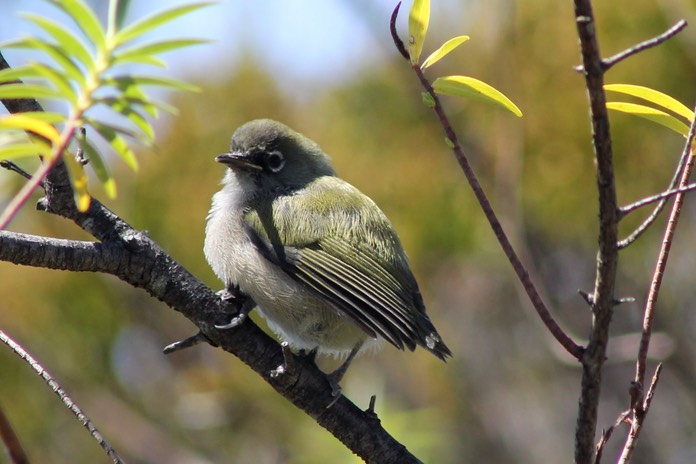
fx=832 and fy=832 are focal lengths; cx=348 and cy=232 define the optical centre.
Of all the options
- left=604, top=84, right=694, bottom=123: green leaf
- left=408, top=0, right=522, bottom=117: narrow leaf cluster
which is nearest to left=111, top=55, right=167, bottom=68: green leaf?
left=408, top=0, right=522, bottom=117: narrow leaf cluster

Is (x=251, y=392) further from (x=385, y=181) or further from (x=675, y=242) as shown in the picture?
(x=675, y=242)

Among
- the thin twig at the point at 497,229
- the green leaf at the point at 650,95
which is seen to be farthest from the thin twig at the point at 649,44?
the thin twig at the point at 497,229

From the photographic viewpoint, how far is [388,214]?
4.87 meters

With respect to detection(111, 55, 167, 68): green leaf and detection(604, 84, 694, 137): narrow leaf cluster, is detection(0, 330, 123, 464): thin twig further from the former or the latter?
detection(604, 84, 694, 137): narrow leaf cluster

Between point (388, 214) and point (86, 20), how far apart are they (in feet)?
12.0

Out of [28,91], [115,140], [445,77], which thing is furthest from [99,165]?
[445,77]

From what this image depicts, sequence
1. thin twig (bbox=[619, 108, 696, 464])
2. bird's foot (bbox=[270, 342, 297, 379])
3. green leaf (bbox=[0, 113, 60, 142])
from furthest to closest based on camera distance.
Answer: bird's foot (bbox=[270, 342, 297, 379])
thin twig (bbox=[619, 108, 696, 464])
green leaf (bbox=[0, 113, 60, 142])

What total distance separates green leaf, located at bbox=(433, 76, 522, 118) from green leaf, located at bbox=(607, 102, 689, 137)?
8.4 inches

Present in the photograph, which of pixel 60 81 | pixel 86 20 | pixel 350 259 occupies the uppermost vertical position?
pixel 350 259

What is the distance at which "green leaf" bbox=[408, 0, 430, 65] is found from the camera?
161 cm

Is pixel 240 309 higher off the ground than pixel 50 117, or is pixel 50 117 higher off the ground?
pixel 50 117

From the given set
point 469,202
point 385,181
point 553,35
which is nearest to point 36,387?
point 385,181

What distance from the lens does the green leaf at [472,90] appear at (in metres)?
1.59

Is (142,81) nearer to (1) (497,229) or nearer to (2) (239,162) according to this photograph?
(1) (497,229)
